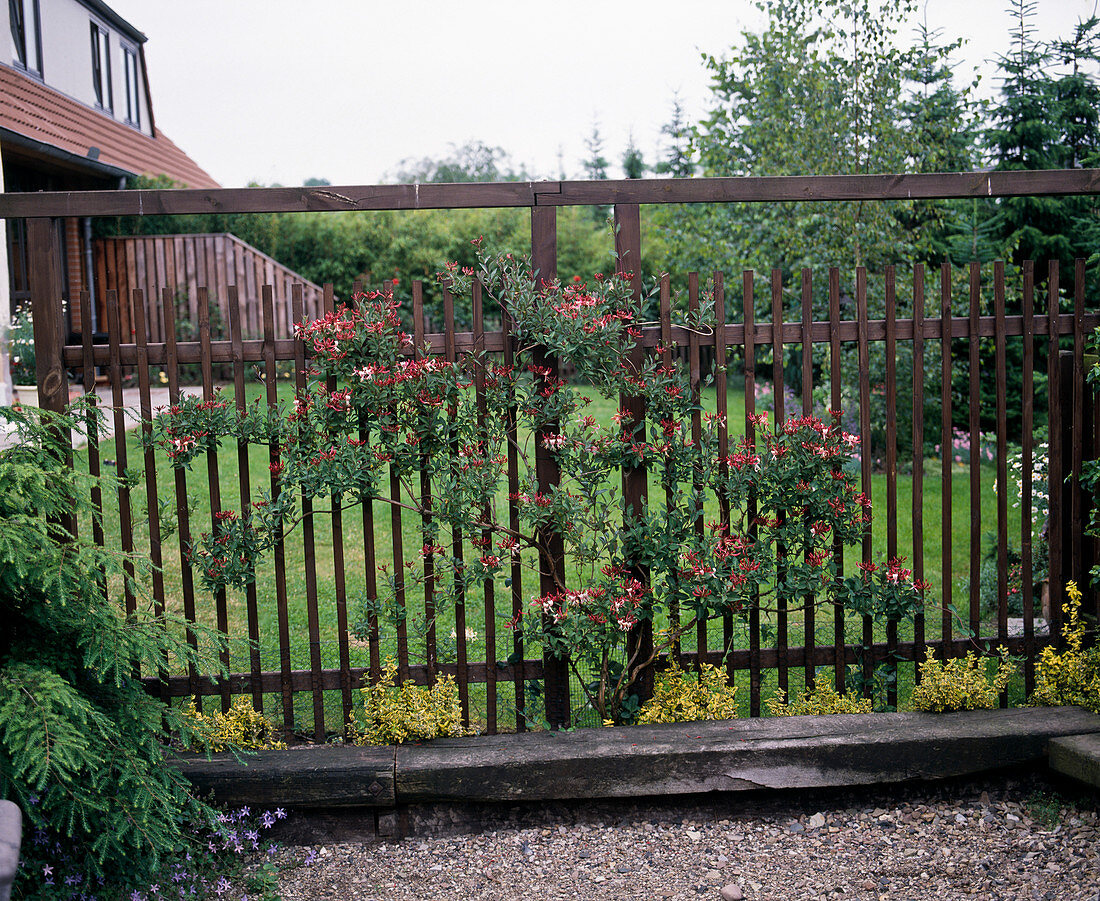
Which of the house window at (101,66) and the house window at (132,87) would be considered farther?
the house window at (132,87)

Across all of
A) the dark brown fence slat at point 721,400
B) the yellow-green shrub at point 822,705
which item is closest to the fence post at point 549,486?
the dark brown fence slat at point 721,400

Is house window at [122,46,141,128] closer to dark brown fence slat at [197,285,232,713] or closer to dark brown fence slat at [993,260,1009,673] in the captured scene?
dark brown fence slat at [197,285,232,713]

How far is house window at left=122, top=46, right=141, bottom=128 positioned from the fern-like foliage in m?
14.7

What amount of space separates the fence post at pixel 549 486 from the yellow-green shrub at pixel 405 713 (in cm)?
36

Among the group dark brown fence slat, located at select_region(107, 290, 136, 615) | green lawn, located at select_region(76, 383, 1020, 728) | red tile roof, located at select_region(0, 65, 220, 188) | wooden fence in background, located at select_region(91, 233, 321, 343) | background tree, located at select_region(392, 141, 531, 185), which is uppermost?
background tree, located at select_region(392, 141, 531, 185)

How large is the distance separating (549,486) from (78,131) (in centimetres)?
1183

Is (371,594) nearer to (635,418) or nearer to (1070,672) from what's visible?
(635,418)

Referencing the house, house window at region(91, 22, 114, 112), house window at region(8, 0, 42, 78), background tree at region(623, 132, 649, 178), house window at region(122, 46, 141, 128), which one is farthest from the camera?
background tree at region(623, 132, 649, 178)

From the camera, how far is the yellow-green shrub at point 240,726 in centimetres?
333

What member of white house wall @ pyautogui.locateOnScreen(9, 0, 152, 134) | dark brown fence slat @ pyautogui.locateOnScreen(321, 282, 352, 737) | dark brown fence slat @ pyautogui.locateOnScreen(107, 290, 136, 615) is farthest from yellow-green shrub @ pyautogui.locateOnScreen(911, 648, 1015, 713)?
white house wall @ pyautogui.locateOnScreen(9, 0, 152, 134)

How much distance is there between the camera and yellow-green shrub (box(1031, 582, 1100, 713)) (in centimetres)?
356

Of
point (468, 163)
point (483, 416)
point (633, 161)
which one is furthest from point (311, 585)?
point (468, 163)

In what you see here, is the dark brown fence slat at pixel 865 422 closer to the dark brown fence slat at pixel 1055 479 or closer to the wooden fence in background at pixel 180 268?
the dark brown fence slat at pixel 1055 479

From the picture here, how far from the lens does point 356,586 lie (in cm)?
587
